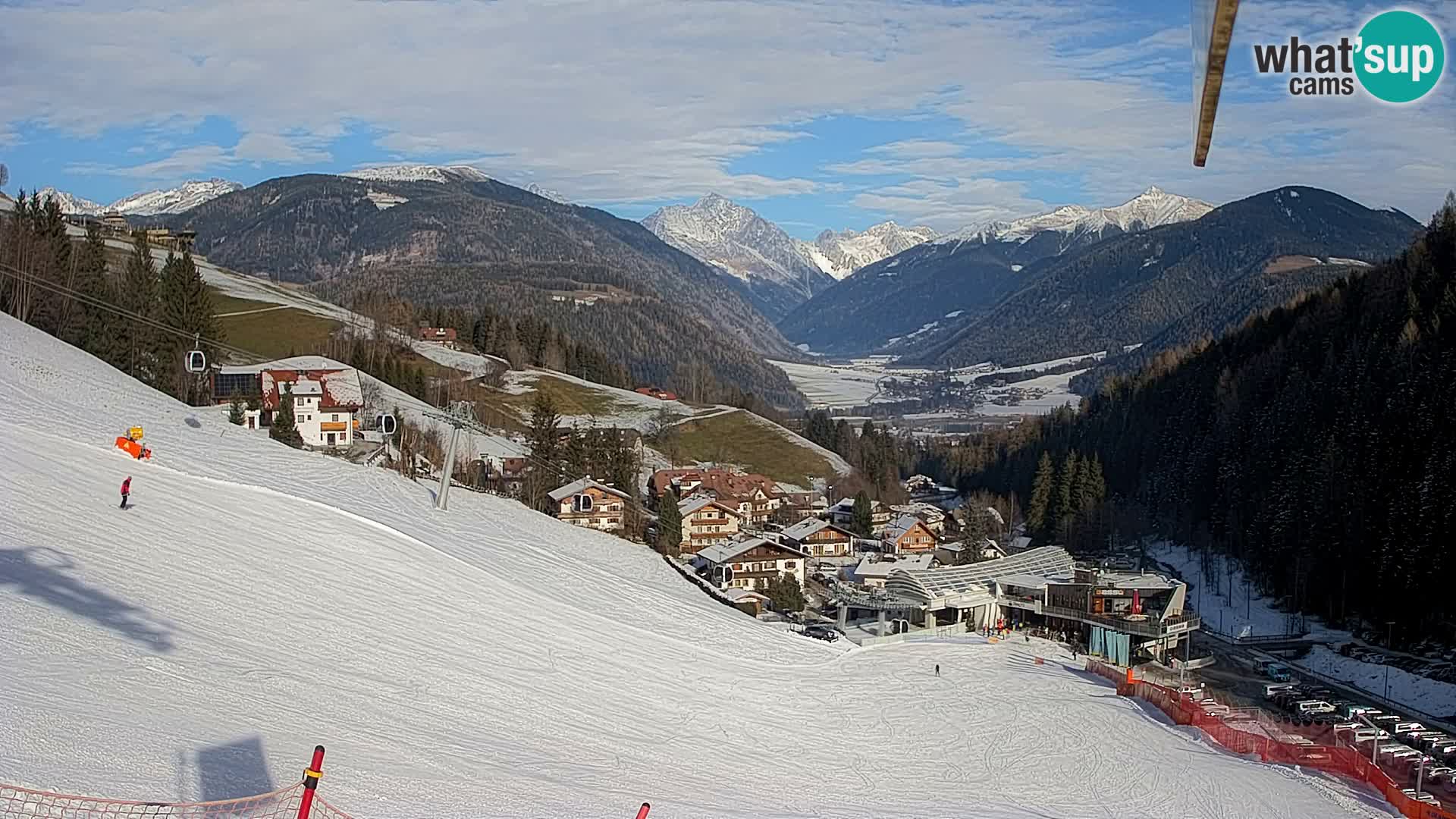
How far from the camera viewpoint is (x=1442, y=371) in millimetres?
54375

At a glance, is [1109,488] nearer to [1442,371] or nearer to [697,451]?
[697,451]

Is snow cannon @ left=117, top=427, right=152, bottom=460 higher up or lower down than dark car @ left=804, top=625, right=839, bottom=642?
higher up

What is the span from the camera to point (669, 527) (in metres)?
53.6

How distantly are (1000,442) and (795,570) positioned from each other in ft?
227

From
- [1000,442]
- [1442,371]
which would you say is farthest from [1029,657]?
[1000,442]

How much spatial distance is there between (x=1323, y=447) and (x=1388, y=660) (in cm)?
1975

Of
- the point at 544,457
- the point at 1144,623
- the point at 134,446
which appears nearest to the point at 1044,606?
the point at 1144,623

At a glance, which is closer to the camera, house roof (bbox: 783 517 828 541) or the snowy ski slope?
the snowy ski slope

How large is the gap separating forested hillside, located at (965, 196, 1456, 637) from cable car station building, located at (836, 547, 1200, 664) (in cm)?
860

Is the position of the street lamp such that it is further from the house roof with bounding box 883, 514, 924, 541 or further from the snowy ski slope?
the house roof with bounding box 883, 514, 924, 541

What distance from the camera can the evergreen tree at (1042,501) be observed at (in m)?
78.8

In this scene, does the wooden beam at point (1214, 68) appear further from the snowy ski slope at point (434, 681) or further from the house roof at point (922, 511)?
the house roof at point (922, 511)

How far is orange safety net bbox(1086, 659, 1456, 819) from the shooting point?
19.8m

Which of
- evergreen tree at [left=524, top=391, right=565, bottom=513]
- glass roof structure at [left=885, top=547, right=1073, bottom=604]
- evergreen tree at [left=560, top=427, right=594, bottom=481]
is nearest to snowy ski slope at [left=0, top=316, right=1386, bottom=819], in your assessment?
glass roof structure at [left=885, top=547, right=1073, bottom=604]
